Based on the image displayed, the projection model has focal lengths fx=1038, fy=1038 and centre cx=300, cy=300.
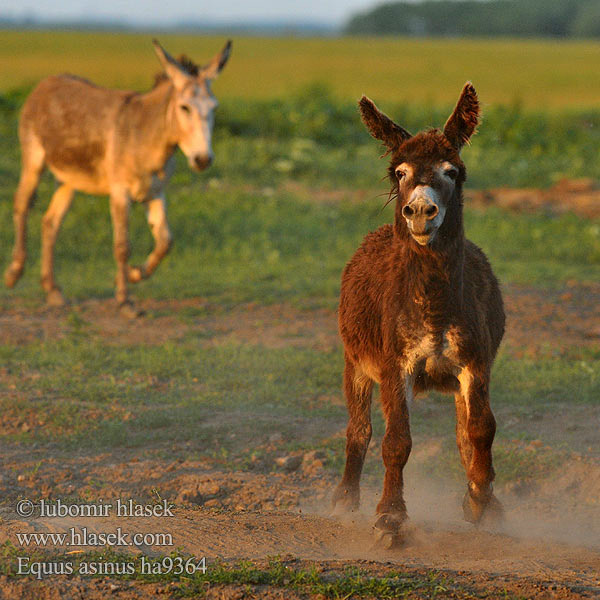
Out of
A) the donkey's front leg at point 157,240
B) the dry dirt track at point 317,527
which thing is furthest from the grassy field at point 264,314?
the donkey's front leg at point 157,240

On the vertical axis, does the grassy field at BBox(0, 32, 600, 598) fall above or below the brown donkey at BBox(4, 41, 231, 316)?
below

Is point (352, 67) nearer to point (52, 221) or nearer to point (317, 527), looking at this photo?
point (52, 221)

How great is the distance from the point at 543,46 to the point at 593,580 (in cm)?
6228

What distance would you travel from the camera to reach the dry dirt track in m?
4.50

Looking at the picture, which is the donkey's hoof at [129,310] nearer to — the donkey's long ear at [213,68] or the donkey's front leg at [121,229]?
the donkey's front leg at [121,229]

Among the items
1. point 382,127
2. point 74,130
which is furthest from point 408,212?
point 74,130

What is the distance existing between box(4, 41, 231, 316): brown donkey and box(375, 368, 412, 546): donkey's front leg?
566cm

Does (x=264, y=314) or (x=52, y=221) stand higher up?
(x=52, y=221)

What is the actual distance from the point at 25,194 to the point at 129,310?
2.39 m

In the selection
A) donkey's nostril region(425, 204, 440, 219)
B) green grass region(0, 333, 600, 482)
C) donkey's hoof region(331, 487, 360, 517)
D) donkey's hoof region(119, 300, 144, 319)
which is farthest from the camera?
donkey's hoof region(119, 300, 144, 319)

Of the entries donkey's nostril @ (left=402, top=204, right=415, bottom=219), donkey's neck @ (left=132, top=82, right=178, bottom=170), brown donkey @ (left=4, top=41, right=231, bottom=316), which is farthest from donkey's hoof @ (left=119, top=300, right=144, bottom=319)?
donkey's nostril @ (left=402, top=204, right=415, bottom=219)

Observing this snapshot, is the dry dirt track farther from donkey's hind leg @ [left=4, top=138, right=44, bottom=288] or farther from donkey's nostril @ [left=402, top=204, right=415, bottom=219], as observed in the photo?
donkey's hind leg @ [left=4, top=138, right=44, bottom=288]

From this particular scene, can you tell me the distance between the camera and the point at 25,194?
39.8 feet

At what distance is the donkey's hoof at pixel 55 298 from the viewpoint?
37.0 ft
